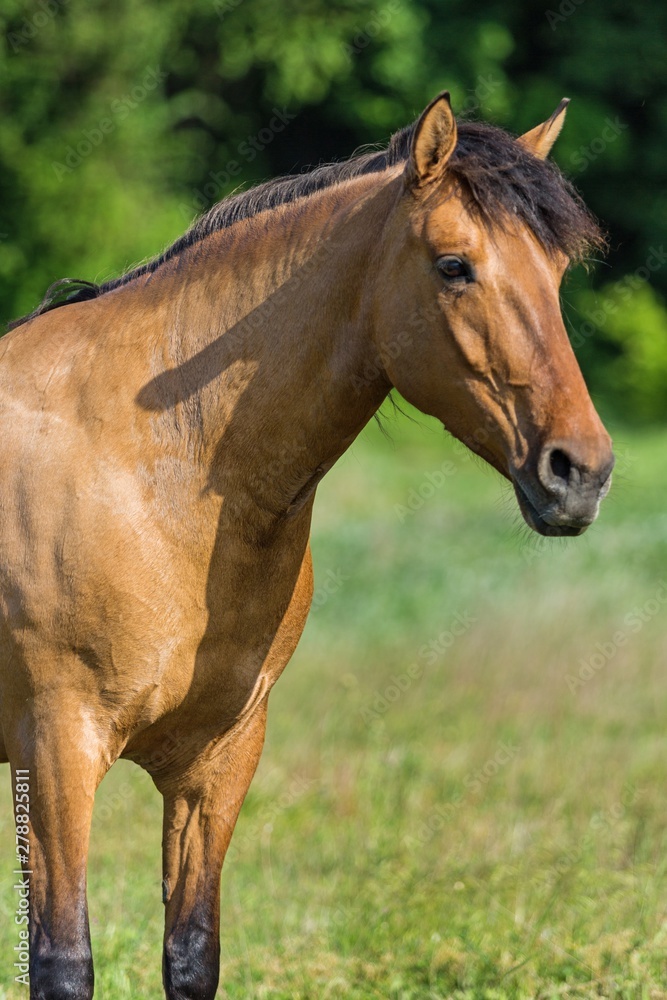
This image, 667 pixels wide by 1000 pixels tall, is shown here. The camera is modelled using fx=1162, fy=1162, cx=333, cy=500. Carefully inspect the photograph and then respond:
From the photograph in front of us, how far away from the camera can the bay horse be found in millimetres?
2955

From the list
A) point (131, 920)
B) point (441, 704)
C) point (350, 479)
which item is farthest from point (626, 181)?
point (131, 920)

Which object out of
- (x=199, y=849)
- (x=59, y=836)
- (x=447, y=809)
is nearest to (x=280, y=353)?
(x=59, y=836)

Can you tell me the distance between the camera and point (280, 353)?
10.8ft

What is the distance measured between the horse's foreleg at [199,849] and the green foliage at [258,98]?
56.4ft

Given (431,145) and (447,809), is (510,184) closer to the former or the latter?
(431,145)

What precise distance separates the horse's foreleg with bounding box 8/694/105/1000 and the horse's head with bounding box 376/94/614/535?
4.38 ft

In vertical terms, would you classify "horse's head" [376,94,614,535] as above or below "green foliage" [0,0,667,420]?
above

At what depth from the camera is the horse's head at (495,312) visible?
283cm

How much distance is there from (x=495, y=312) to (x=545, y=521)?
1.76 feet

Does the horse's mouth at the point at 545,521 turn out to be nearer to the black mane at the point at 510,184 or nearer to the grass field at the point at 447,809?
the grass field at the point at 447,809

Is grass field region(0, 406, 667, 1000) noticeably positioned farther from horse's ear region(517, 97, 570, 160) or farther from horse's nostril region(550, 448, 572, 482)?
horse's ear region(517, 97, 570, 160)

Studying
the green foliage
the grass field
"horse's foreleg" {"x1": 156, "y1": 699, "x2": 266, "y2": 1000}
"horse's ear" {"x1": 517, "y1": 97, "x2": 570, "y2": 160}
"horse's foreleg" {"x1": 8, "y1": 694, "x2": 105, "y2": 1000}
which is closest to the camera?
"horse's foreleg" {"x1": 8, "y1": 694, "x2": 105, "y2": 1000}

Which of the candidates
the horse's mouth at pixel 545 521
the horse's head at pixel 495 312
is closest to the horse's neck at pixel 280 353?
the horse's head at pixel 495 312

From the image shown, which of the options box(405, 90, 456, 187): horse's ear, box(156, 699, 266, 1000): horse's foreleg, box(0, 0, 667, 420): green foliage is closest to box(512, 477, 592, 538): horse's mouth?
box(405, 90, 456, 187): horse's ear
